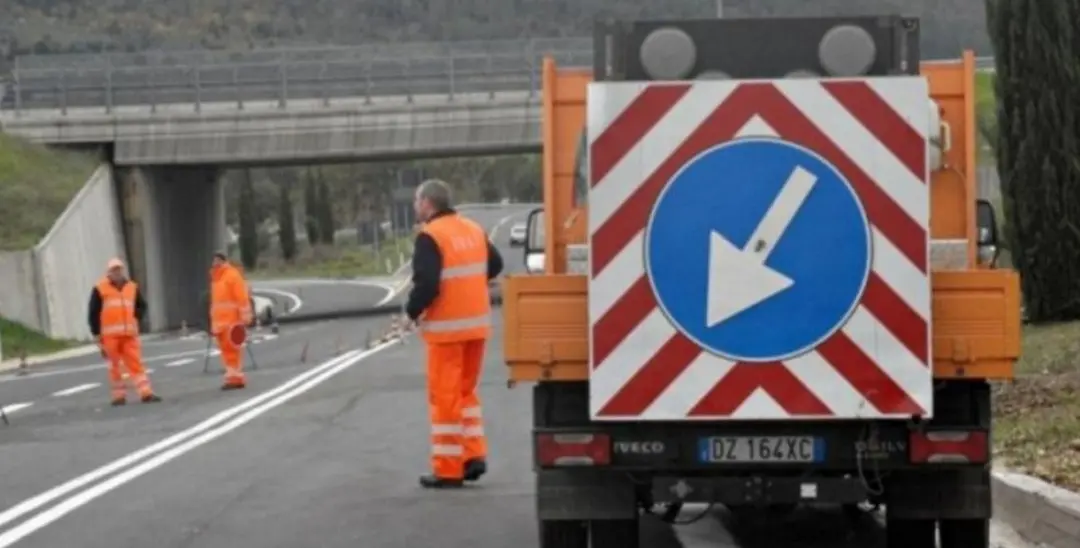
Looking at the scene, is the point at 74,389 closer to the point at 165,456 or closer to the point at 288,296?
the point at 165,456

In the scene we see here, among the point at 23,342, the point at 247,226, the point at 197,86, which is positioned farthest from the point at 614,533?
the point at 247,226

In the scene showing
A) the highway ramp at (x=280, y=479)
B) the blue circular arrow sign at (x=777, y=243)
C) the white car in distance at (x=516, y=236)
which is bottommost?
the white car in distance at (x=516, y=236)

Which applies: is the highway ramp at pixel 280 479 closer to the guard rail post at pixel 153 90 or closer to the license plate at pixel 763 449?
the license plate at pixel 763 449

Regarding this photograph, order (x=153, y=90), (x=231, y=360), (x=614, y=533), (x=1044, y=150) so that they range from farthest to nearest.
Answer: (x=153, y=90) → (x=1044, y=150) → (x=231, y=360) → (x=614, y=533)

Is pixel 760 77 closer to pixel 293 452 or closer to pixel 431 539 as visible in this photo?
pixel 431 539

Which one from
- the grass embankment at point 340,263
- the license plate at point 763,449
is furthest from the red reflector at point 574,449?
the grass embankment at point 340,263

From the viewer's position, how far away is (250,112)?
5566 cm

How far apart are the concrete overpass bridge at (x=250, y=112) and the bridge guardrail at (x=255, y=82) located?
1.4 inches

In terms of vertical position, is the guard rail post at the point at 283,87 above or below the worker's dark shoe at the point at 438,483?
above

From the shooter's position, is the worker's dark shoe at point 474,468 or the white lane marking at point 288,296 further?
the white lane marking at point 288,296

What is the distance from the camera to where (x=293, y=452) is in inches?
628

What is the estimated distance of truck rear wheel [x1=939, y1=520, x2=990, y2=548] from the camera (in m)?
9.29

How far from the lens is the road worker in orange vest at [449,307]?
1253cm

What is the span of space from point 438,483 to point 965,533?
15.0ft
